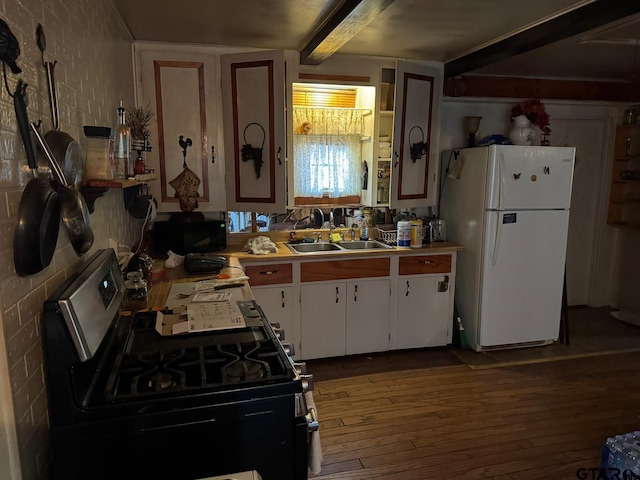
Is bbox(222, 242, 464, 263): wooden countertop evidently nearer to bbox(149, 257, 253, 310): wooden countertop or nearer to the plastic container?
bbox(149, 257, 253, 310): wooden countertop

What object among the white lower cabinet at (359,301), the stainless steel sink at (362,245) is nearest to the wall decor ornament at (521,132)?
the white lower cabinet at (359,301)

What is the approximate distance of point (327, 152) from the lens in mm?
3607

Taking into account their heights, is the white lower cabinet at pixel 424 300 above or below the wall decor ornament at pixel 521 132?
below

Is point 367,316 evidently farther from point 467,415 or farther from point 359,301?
point 467,415

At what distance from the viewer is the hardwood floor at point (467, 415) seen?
2.18 meters

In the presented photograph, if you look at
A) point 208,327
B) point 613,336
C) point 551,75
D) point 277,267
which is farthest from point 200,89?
point 613,336

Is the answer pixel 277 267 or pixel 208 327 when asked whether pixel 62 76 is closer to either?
pixel 208 327

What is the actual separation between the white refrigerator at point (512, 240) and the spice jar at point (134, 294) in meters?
2.47

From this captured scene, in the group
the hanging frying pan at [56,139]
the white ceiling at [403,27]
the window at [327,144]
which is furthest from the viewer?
the window at [327,144]

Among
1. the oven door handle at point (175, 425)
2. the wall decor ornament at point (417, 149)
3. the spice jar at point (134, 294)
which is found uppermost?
the wall decor ornament at point (417, 149)

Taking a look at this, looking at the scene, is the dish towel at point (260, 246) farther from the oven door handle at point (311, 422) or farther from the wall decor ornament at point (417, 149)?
the oven door handle at point (311, 422)

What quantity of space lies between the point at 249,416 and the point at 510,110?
12.8 feet

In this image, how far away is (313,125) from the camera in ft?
11.6

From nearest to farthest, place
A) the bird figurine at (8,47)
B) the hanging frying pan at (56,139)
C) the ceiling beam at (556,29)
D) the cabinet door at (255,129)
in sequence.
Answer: the bird figurine at (8,47) < the hanging frying pan at (56,139) < the ceiling beam at (556,29) < the cabinet door at (255,129)
